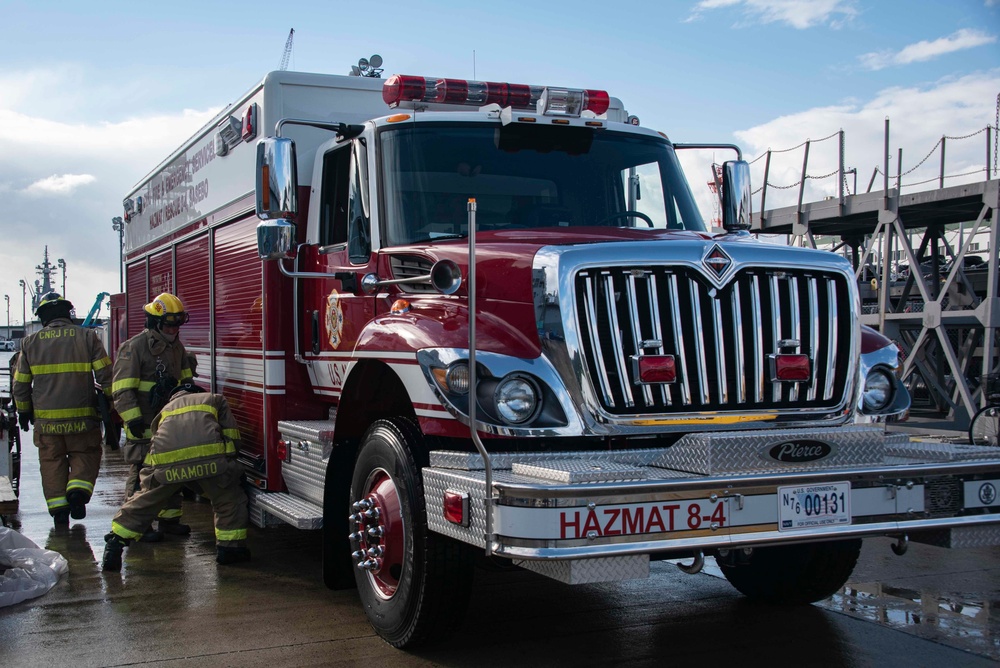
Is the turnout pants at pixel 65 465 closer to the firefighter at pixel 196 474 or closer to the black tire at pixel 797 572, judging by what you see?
the firefighter at pixel 196 474

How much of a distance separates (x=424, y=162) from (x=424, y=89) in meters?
0.62

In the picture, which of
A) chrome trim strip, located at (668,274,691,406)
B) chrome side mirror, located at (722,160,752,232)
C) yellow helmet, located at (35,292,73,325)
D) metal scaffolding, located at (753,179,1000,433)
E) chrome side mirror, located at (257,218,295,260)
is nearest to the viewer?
chrome trim strip, located at (668,274,691,406)

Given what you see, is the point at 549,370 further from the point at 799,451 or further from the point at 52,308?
the point at 52,308

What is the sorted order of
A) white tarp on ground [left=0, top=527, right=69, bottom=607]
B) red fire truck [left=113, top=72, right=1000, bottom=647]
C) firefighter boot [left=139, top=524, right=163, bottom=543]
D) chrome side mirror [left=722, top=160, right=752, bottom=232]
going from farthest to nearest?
firefighter boot [left=139, top=524, right=163, bottom=543] < chrome side mirror [left=722, top=160, right=752, bottom=232] < white tarp on ground [left=0, top=527, right=69, bottom=607] < red fire truck [left=113, top=72, right=1000, bottom=647]

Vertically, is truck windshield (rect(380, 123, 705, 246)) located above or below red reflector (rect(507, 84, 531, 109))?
below

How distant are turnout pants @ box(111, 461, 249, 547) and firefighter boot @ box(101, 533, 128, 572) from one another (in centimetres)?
4

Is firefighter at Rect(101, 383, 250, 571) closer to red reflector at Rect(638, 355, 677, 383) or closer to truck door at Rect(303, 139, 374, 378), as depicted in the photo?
truck door at Rect(303, 139, 374, 378)

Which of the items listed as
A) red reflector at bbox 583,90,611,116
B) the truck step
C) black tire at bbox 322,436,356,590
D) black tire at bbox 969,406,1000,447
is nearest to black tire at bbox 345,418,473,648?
black tire at bbox 322,436,356,590

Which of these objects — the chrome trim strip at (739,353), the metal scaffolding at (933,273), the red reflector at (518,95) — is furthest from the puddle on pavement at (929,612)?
the metal scaffolding at (933,273)

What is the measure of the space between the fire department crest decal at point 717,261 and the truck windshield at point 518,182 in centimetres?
121

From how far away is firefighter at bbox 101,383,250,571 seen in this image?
6.53 m

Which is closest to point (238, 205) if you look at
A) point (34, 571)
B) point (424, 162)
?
point (424, 162)

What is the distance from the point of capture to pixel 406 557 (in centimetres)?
450

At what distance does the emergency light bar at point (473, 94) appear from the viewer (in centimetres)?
578
